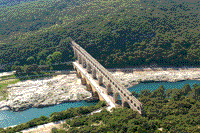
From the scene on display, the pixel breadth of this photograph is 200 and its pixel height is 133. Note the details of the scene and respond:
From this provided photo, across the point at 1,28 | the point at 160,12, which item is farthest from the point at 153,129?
the point at 1,28

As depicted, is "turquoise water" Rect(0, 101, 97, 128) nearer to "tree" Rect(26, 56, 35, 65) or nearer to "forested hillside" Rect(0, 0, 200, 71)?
"forested hillside" Rect(0, 0, 200, 71)

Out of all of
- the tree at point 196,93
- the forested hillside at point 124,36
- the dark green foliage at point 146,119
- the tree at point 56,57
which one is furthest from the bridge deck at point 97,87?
the tree at point 196,93

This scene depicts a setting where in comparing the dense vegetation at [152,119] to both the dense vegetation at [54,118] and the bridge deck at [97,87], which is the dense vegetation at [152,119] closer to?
the dense vegetation at [54,118]

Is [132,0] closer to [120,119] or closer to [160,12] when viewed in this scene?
[160,12]

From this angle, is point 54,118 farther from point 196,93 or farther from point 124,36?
point 124,36

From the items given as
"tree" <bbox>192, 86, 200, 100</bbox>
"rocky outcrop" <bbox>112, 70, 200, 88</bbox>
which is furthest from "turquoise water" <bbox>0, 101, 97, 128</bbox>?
"tree" <bbox>192, 86, 200, 100</bbox>

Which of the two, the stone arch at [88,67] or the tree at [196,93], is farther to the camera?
the stone arch at [88,67]

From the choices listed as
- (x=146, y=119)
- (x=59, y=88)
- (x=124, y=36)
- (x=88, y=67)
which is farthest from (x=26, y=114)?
(x=124, y=36)
